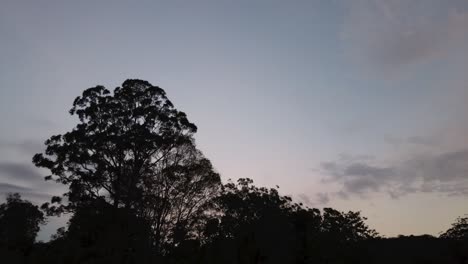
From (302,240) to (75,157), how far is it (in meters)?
21.6

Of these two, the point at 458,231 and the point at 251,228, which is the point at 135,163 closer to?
the point at 251,228

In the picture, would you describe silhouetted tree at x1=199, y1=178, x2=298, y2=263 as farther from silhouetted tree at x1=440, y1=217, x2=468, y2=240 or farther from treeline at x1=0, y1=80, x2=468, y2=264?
silhouetted tree at x1=440, y1=217, x2=468, y2=240

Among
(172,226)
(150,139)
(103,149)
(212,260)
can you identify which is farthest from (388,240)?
(103,149)

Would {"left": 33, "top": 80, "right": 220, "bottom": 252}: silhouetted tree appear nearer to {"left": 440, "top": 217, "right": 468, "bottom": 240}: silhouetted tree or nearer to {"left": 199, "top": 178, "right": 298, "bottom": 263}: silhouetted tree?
{"left": 199, "top": 178, "right": 298, "bottom": 263}: silhouetted tree

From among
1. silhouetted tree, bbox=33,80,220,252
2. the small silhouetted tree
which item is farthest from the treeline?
the small silhouetted tree

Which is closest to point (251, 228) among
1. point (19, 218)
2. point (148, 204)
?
point (148, 204)

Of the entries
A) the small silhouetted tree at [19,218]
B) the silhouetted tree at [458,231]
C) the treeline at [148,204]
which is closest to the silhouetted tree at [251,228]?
the treeline at [148,204]

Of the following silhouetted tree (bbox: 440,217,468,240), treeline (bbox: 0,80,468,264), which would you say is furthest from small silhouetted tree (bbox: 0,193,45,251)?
silhouetted tree (bbox: 440,217,468,240)

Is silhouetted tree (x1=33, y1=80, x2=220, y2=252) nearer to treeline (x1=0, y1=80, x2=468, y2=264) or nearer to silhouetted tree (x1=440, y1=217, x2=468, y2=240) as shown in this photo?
treeline (x1=0, y1=80, x2=468, y2=264)

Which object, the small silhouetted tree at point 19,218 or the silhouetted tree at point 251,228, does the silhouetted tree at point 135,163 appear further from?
the small silhouetted tree at point 19,218

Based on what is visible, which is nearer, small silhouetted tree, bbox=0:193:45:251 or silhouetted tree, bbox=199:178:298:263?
silhouetted tree, bbox=199:178:298:263

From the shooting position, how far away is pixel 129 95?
38.0 metres

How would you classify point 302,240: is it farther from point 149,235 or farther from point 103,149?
point 103,149

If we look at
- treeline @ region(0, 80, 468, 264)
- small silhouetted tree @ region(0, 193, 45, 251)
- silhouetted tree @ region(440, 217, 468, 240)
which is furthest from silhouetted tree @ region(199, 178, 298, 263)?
small silhouetted tree @ region(0, 193, 45, 251)
